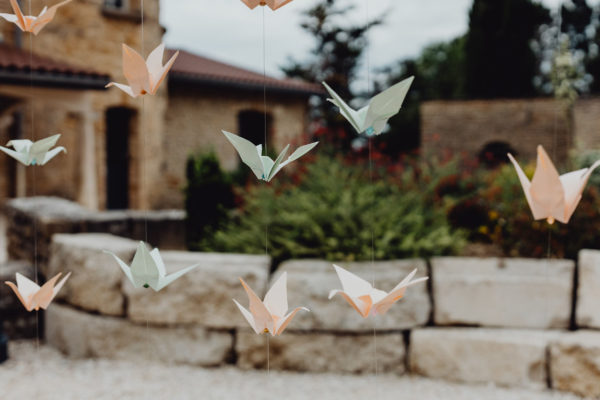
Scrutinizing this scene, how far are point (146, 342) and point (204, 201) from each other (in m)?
1.95

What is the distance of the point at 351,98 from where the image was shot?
1598cm

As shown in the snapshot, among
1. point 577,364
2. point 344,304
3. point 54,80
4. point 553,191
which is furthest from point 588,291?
point 54,80

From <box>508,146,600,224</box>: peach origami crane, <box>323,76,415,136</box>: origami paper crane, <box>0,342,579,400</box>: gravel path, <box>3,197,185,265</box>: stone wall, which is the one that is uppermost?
<box>323,76,415,136</box>: origami paper crane

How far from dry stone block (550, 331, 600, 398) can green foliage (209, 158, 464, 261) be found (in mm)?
938

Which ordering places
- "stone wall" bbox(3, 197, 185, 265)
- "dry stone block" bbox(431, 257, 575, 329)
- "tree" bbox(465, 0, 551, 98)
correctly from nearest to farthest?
1. "dry stone block" bbox(431, 257, 575, 329)
2. "stone wall" bbox(3, 197, 185, 265)
3. "tree" bbox(465, 0, 551, 98)

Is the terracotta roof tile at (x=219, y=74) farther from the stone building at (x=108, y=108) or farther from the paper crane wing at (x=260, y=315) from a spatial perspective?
the paper crane wing at (x=260, y=315)

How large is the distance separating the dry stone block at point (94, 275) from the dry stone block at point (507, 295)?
2.02 meters

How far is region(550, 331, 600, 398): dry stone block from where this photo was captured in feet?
9.94

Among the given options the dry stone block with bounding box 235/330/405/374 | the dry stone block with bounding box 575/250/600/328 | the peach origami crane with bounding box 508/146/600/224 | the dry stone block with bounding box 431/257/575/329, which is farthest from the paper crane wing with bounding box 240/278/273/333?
the dry stone block with bounding box 575/250/600/328

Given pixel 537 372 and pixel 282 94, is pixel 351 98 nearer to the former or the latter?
pixel 282 94

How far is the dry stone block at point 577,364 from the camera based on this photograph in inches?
119

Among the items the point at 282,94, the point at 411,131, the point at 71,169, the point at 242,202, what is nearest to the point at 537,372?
the point at 242,202

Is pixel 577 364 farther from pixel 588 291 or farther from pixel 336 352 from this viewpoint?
pixel 336 352

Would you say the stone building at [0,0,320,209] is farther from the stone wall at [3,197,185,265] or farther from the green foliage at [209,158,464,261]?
the green foliage at [209,158,464,261]
